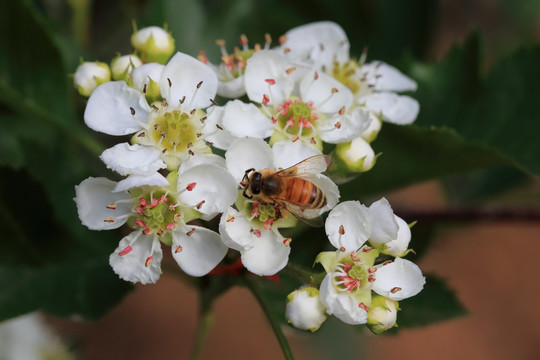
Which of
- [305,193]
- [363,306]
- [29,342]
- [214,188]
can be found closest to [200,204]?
[214,188]

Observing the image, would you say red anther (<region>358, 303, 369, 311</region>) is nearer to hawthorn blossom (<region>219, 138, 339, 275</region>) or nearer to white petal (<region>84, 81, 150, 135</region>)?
hawthorn blossom (<region>219, 138, 339, 275</region>)

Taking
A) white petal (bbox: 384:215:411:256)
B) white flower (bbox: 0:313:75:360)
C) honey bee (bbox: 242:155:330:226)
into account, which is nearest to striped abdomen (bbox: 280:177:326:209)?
honey bee (bbox: 242:155:330:226)

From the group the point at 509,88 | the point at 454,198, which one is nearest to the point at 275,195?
the point at 509,88

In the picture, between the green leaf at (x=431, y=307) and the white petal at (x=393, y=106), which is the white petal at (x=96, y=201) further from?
the green leaf at (x=431, y=307)

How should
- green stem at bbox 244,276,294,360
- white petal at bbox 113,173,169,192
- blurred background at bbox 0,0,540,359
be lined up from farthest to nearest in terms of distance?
blurred background at bbox 0,0,540,359, green stem at bbox 244,276,294,360, white petal at bbox 113,173,169,192

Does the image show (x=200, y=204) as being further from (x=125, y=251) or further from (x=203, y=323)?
(x=203, y=323)

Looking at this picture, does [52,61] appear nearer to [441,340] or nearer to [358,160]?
[358,160]

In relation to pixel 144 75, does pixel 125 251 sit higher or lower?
lower
